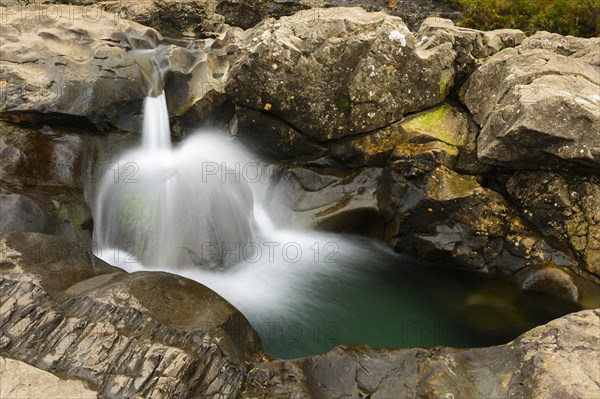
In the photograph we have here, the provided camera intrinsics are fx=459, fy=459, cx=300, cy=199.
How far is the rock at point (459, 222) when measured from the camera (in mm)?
8883

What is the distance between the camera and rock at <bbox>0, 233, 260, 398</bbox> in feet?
16.0

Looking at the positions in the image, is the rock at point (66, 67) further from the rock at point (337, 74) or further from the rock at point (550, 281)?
the rock at point (550, 281)

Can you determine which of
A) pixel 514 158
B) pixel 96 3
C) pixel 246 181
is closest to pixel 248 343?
pixel 246 181

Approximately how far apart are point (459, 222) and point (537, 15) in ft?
29.0

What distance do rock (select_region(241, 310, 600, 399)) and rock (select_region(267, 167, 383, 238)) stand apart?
454 centimetres

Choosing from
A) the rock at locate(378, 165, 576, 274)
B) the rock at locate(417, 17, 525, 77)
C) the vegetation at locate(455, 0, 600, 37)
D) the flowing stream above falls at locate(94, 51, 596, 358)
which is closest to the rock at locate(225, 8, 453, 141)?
the rock at locate(417, 17, 525, 77)

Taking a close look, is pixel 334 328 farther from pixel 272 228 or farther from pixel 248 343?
pixel 272 228

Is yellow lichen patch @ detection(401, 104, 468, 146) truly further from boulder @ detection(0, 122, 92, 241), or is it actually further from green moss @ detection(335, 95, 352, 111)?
boulder @ detection(0, 122, 92, 241)

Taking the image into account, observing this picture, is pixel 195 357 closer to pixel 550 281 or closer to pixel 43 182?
pixel 43 182

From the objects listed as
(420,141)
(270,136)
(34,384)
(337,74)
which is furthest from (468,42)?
(34,384)

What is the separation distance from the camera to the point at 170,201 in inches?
361

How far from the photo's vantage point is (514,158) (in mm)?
8711

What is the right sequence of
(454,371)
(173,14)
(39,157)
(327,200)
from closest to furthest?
(454,371) → (39,157) → (327,200) → (173,14)

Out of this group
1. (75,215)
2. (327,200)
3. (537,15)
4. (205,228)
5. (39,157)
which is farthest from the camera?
(537,15)
